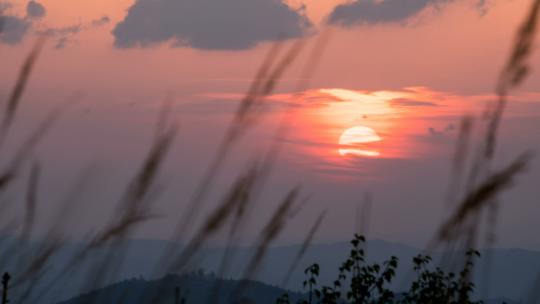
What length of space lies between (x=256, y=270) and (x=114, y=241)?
0.47 m

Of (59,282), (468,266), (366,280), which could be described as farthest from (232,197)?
(366,280)

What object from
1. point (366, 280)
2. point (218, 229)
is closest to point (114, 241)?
point (218, 229)

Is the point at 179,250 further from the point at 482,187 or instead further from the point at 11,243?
the point at 482,187

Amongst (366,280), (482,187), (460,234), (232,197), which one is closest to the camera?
(482,187)

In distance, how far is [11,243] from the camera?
283 centimetres

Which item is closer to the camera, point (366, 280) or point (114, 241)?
point (114, 241)

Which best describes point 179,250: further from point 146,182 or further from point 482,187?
point 482,187

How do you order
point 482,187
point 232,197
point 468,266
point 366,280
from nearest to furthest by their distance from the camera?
point 482,187 → point 232,197 → point 468,266 → point 366,280

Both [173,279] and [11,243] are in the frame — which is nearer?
[173,279]

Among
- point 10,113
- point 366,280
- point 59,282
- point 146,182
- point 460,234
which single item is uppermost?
point 10,113

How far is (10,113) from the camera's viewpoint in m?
2.61

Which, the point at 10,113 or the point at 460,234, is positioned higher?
the point at 10,113

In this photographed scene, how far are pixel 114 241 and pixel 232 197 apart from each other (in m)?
0.42

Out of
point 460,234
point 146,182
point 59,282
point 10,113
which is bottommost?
point 59,282
